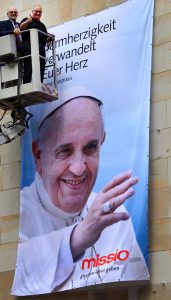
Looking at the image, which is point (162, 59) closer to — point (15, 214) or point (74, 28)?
point (74, 28)

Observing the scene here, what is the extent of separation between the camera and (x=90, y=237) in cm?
1560

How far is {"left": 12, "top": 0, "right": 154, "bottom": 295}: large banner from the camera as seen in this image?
15289 mm

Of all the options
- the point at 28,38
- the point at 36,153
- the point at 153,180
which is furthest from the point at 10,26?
the point at 153,180

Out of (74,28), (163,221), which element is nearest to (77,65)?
(74,28)

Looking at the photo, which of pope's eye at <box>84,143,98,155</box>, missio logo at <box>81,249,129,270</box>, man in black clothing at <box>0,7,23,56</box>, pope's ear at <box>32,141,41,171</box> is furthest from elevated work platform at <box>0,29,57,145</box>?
missio logo at <box>81,249,129,270</box>

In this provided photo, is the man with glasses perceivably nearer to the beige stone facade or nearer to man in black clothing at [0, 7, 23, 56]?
man in black clothing at [0, 7, 23, 56]

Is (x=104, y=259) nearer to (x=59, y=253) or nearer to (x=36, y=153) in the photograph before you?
(x=59, y=253)

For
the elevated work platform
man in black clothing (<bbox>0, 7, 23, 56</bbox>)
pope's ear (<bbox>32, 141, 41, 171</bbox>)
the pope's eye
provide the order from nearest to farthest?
the elevated work platform → the pope's eye → man in black clothing (<bbox>0, 7, 23, 56</bbox>) → pope's ear (<bbox>32, 141, 41, 171</bbox>)

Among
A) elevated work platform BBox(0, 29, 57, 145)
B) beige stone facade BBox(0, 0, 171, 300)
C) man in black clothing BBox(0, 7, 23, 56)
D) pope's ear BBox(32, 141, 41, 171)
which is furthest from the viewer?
pope's ear BBox(32, 141, 41, 171)

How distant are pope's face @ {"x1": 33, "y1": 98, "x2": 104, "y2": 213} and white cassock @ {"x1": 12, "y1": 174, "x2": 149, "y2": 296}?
0.72ft

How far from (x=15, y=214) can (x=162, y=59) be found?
13.8 ft

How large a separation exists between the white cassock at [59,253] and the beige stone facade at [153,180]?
34 cm

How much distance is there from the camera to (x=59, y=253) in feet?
52.4

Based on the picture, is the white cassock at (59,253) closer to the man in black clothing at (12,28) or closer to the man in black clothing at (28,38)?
the man in black clothing at (28,38)
